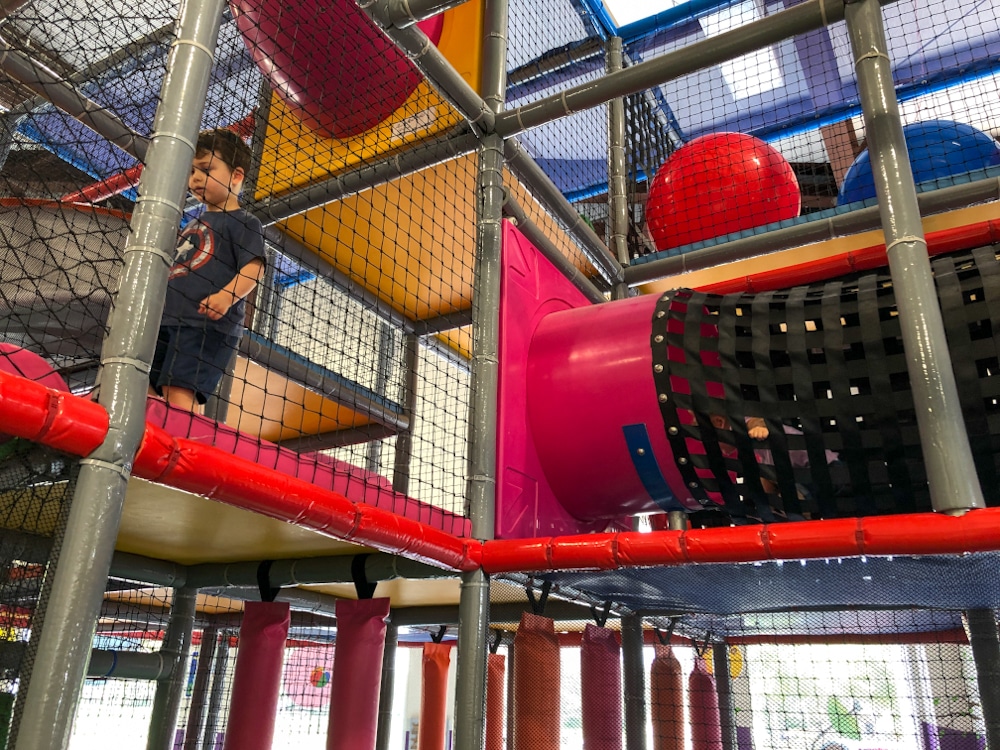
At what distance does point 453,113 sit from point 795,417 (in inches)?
50.9

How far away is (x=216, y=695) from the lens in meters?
3.44

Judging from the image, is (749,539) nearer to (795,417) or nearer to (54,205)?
(795,417)

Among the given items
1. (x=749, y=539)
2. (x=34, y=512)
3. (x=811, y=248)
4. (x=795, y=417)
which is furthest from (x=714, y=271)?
(x=34, y=512)

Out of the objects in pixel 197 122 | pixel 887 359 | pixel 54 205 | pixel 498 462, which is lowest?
pixel 498 462

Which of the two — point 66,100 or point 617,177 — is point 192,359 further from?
point 617,177

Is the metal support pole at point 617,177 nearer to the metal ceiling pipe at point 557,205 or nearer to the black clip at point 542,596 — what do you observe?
the metal ceiling pipe at point 557,205

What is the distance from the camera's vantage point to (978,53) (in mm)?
3234

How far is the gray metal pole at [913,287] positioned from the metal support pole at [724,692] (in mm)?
2095

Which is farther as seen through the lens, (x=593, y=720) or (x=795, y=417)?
(x=593, y=720)

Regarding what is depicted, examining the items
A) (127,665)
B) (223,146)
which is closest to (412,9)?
(223,146)

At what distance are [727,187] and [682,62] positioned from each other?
3.03 feet

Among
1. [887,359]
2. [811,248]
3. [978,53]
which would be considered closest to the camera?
[887,359]

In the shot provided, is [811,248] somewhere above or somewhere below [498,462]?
above

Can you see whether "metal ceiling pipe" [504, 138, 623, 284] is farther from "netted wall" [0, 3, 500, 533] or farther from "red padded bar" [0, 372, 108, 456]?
"red padded bar" [0, 372, 108, 456]
